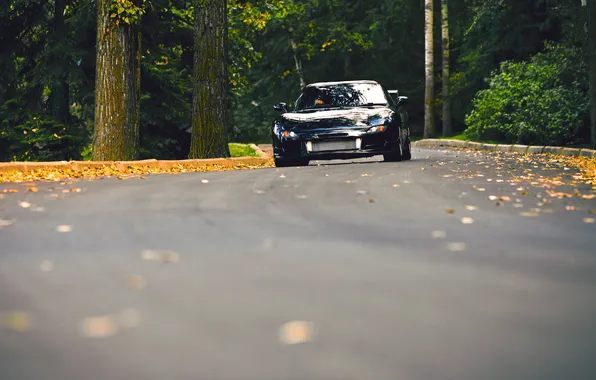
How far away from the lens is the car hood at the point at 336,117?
2050 cm

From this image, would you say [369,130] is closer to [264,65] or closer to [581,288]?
[581,288]

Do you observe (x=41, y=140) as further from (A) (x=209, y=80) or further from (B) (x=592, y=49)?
(B) (x=592, y=49)

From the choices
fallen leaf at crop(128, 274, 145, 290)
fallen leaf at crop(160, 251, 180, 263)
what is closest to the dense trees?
fallen leaf at crop(160, 251, 180, 263)

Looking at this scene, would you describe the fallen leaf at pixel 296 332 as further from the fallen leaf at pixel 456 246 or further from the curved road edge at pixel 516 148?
the curved road edge at pixel 516 148

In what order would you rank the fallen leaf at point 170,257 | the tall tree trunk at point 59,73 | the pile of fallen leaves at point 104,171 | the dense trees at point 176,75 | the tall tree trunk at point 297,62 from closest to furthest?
the fallen leaf at point 170,257 → the pile of fallen leaves at point 104,171 → the dense trees at point 176,75 → the tall tree trunk at point 59,73 → the tall tree trunk at point 297,62

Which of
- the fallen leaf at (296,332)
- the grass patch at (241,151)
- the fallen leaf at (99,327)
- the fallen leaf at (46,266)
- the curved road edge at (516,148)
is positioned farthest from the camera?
the grass patch at (241,151)

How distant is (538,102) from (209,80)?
1033 centimetres

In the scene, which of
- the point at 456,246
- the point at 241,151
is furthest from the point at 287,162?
the point at 241,151

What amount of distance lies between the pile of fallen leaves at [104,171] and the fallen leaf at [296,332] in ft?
38.8

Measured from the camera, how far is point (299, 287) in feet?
22.3

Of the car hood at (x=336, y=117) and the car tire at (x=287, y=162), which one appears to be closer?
the car hood at (x=336, y=117)

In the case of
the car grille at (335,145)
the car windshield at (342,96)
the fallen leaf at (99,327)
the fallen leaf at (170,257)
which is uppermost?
the car windshield at (342,96)

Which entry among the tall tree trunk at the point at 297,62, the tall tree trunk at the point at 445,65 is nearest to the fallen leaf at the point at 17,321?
the tall tree trunk at the point at 445,65

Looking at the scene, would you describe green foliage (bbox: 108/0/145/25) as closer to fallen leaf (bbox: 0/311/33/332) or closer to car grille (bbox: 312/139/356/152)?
car grille (bbox: 312/139/356/152)
